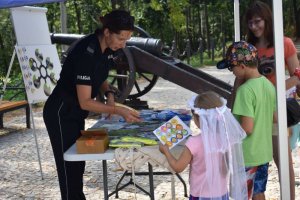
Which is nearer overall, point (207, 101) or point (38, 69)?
point (207, 101)

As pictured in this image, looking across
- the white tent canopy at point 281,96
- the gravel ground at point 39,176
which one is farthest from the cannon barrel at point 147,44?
the white tent canopy at point 281,96

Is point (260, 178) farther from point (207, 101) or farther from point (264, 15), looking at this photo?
point (264, 15)

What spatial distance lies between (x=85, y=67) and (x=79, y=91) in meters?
0.14

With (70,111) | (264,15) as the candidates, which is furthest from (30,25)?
(264,15)

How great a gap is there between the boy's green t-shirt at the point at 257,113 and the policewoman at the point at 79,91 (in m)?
0.66

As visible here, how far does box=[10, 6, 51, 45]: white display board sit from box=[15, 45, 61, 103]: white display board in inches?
3.0

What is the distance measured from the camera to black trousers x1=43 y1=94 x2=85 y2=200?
3.19m

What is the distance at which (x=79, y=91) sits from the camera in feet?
9.82

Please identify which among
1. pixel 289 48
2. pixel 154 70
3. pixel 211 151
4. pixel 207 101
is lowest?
pixel 154 70

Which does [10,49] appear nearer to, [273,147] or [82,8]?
[82,8]

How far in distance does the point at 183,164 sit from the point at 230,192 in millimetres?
393

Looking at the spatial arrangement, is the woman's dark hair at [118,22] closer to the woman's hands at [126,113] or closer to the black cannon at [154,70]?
the woman's hands at [126,113]

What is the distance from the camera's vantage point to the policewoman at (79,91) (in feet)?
9.83

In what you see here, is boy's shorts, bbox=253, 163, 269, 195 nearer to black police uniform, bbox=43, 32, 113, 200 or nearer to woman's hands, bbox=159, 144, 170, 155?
woman's hands, bbox=159, 144, 170, 155
